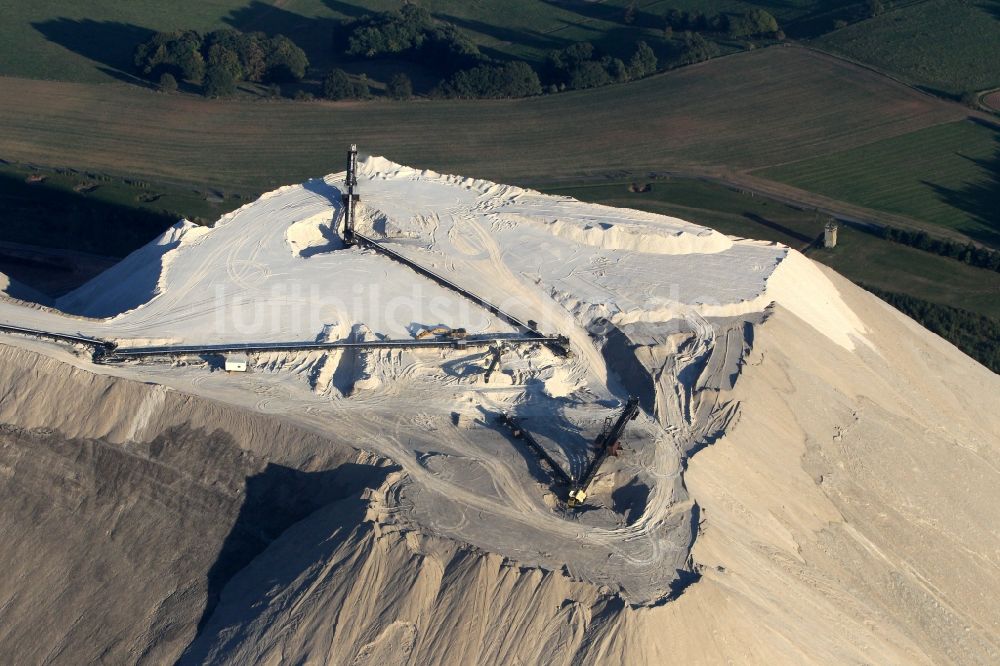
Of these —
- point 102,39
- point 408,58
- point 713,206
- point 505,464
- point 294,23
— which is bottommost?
point 102,39

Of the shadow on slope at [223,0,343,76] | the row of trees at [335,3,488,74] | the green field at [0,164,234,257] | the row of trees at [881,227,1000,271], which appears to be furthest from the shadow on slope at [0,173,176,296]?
the row of trees at [881,227,1000,271]

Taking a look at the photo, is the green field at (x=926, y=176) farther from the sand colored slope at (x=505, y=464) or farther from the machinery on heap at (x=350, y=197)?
the machinery on heap at (x=350, y=197)

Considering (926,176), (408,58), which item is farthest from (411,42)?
(926,176)

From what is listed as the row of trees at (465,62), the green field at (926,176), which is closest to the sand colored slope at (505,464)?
the green field at (926,176)

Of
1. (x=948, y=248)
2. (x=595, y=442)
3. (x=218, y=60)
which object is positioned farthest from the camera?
(x=218, y=60)

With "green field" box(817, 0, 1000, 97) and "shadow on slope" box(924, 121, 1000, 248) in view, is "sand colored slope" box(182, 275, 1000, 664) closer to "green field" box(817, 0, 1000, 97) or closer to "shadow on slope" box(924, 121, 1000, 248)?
"shadow on slope" box(924, 121, 1000, 248)

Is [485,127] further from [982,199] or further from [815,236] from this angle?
[982,199]
